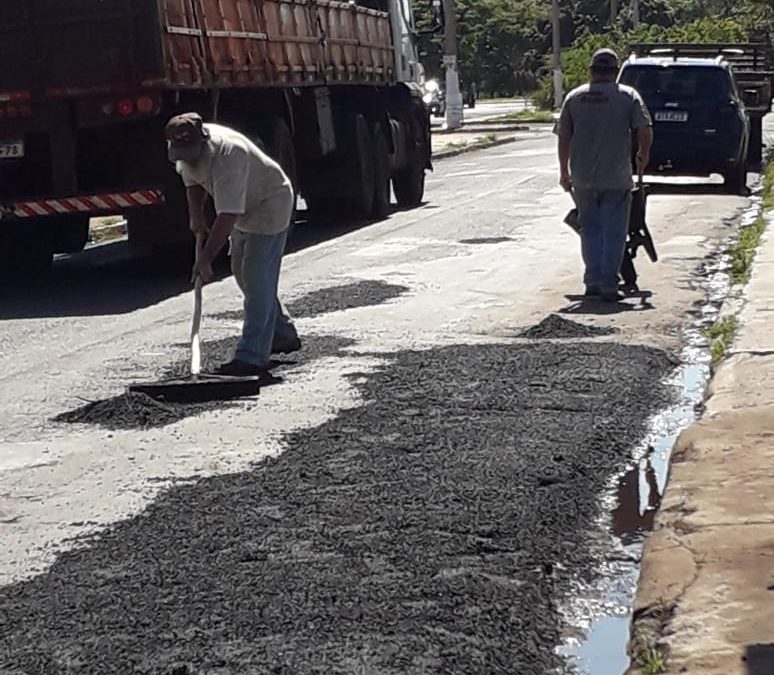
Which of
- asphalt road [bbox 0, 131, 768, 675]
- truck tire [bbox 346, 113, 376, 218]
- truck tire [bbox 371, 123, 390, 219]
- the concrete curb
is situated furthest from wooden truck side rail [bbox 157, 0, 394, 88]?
the concrete curb

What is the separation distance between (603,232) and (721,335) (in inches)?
86.8

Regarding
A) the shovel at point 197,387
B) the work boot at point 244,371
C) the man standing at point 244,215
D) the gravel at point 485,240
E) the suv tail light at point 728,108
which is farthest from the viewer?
the suv tail light at point 728,108

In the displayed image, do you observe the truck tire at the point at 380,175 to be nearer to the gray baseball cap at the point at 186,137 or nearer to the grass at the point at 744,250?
the grass at the point at 744,250

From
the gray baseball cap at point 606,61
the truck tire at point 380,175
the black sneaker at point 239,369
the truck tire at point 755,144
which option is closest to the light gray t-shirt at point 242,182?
the black sneaker at point 239,369

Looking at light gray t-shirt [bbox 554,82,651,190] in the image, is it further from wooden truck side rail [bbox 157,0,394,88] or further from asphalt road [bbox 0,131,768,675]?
wooden truck side rail [bbox 157,0,394,88]

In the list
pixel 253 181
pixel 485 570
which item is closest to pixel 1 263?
pixel 253 181

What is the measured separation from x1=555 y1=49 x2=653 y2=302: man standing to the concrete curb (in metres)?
22.1

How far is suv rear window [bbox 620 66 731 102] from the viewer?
2228 centimetres

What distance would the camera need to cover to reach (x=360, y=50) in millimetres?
20984

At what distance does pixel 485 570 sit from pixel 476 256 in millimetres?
10384

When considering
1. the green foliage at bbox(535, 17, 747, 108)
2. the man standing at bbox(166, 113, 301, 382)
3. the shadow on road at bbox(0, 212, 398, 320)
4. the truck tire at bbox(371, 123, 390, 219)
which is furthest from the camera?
the green foliage at bbox(535, 17, 747, 108)

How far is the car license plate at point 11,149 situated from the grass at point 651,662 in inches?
424

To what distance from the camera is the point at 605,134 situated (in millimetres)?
12695

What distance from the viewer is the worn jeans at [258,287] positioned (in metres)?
10.0
